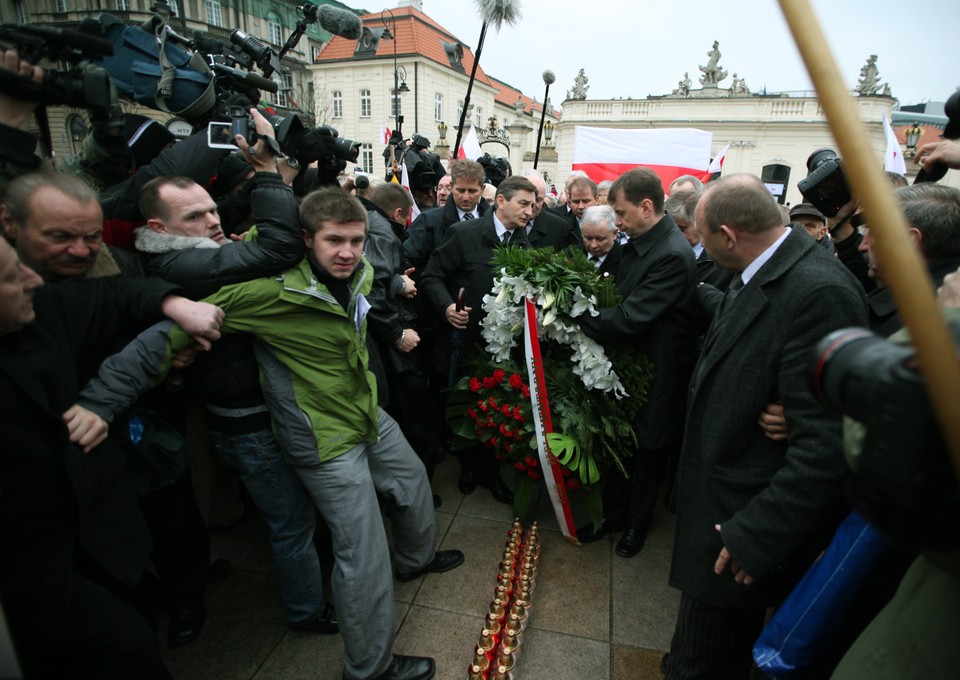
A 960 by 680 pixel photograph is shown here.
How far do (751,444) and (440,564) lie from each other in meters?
1.93

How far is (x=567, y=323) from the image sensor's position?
301 cm

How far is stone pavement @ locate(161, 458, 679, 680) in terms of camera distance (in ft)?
8.14

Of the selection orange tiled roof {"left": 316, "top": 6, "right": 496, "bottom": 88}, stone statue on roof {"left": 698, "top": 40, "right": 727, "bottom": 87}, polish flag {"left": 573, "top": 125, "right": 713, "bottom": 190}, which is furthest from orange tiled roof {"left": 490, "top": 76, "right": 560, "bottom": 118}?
polish flag {"left": 573, "top": 125, "right": 713, "bottom": 190}

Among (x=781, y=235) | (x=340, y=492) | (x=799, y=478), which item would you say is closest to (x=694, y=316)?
(x=781, y=235)

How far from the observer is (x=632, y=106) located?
31.5 m

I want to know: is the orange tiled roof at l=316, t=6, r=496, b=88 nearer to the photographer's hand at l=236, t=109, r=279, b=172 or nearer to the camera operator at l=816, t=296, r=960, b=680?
the photographer's hand at l=236, t=109, r=279, b=172

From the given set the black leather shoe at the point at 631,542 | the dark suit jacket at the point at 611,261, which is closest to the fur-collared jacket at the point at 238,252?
the dark suit jacket at the point at 611,261

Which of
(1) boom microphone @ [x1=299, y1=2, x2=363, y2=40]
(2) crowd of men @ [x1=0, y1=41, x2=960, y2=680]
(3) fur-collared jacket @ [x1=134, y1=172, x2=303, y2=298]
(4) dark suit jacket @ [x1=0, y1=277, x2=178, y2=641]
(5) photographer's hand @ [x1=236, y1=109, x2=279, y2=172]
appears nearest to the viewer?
(4) dark suit jacket @ [x1=0, y1=277, x2=178, y2=641]

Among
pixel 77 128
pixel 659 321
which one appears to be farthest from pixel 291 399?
pixel 77 128

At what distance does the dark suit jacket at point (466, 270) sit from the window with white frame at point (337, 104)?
44.7m

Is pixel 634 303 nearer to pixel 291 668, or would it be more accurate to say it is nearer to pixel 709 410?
pixel 709 410

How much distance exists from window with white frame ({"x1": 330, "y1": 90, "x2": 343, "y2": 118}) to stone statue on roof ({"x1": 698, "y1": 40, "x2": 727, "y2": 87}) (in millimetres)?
27510

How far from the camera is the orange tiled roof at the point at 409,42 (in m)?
37.4

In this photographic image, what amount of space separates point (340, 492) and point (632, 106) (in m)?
34.2
